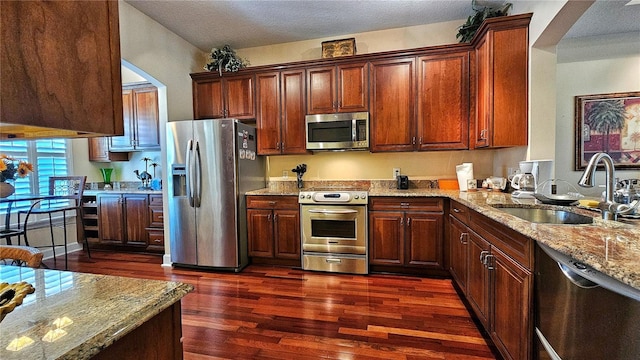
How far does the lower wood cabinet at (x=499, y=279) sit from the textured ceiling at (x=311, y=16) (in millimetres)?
2149

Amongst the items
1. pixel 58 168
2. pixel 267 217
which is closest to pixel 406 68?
pixel 267 217

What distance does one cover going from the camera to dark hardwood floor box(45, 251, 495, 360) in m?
1.85

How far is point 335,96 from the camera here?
3369 millimetres

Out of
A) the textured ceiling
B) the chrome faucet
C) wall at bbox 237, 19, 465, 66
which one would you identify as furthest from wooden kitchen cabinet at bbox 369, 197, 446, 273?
the textured ceiling

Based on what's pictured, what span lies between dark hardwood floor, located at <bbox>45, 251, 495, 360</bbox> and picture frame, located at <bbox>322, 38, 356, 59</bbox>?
253cm

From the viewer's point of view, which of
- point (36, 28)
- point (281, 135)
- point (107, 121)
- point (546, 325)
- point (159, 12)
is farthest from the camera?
point (281, 135)

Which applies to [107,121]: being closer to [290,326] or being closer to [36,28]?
[36,28]

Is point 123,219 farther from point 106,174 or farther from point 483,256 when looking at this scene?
point 483,256

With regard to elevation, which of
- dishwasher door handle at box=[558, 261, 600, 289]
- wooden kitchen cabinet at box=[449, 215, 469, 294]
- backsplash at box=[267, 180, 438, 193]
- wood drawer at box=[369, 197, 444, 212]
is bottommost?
wooden kitchen cabinet at box=[449, 215, 469, 294]

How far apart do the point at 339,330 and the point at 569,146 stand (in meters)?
3.04

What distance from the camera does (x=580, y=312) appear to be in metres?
1.06

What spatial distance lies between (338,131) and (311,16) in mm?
1274

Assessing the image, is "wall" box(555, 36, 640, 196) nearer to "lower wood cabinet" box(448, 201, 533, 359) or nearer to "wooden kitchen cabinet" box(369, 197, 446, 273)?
"wooden kitchen cabinet" box(369, 197, 446, 273)

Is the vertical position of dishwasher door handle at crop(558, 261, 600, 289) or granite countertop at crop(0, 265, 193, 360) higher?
granite countertop at crop(0, 265, 193, 360)
